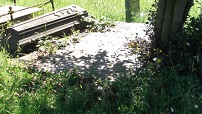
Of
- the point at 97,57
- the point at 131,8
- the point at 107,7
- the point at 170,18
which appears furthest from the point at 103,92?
the point at 107,7

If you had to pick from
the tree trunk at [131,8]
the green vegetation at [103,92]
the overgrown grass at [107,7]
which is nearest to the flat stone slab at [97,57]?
the green vegetation at [103,92]

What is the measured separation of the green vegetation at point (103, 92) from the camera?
4.51m

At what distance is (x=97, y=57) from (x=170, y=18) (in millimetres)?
1384

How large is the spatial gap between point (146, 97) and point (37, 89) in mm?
1545

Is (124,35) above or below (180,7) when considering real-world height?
below

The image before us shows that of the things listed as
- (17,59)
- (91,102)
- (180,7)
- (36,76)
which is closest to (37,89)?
(36,76)

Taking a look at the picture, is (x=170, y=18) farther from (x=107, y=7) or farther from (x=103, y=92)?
(x=107, y=7)

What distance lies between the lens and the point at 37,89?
502 cm

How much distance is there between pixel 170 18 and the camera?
5.61 meters

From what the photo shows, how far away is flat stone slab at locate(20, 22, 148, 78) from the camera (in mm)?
5548

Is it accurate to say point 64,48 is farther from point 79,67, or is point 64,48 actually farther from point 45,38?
point 79,67

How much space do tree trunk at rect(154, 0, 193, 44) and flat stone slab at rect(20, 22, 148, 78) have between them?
0.60 m

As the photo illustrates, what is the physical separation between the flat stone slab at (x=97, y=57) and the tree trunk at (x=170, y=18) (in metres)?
0.60

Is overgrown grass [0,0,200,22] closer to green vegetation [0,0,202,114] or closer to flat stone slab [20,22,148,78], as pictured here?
flat stone slab [20,22,148,78]
